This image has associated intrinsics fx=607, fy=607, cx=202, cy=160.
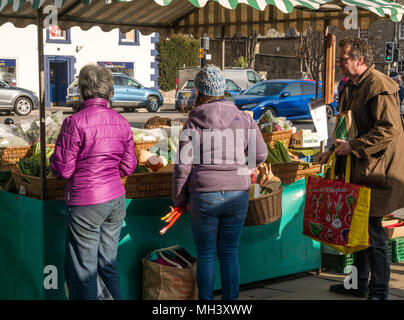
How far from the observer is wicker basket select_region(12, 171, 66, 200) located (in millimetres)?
4270

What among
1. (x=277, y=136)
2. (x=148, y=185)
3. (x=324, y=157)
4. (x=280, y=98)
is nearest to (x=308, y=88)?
(x=280, y=98)

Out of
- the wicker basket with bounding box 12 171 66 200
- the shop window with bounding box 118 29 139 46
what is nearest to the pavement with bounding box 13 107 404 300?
the wicker basket with bounding box 12 171 66 200

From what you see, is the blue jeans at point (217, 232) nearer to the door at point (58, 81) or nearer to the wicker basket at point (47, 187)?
the wicker basket at point (47, 187)

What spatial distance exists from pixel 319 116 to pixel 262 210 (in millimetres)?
1756

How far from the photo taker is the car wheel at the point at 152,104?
90.4 feet

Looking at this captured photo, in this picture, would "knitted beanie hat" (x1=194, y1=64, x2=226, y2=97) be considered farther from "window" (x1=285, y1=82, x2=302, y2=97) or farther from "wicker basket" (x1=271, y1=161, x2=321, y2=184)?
"window" (x1=285, y1=82, x2=302, y2=97)

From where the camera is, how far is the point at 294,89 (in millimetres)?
20625

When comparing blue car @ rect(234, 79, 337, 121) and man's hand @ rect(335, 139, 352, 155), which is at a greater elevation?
blue car @ rect(234, 79, 337, 121)

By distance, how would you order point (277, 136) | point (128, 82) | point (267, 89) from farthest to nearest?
point (128, 82) < point (267, 89) < point (277, 136)

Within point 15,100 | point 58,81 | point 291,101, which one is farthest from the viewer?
point 58,81

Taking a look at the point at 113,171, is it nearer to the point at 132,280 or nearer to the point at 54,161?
the point at 54,161

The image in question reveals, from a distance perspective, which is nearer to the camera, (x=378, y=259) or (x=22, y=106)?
(x=378, y=259)

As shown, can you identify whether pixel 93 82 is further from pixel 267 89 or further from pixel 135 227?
pixel 267 89

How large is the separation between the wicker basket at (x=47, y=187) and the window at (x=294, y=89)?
16.7 meters
